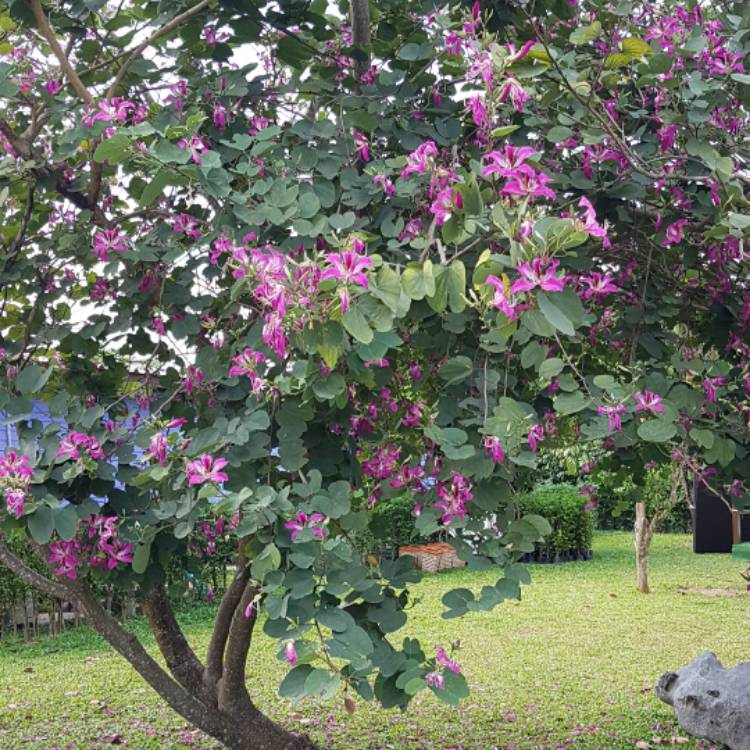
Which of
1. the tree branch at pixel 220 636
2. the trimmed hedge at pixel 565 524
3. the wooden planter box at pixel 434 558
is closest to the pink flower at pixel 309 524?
the tree branch at pixel 220 636

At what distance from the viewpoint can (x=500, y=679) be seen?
6.73 meters

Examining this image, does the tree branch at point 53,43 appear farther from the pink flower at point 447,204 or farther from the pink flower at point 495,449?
the pink flower at point 495,449

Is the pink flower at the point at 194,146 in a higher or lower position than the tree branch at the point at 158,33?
lower

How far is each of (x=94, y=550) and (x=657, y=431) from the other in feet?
5.83

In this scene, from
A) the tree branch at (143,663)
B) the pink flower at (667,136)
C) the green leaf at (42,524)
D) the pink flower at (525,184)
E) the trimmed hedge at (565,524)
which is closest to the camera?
the pink flower at (525,184)

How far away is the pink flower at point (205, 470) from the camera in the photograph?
223 cm

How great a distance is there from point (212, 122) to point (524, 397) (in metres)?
1.31

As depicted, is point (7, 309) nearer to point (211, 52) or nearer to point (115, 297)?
point (115, 297)

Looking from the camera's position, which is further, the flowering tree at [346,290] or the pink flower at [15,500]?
the pink flower at [15,500]

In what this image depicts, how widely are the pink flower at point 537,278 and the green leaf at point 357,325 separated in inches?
10.5

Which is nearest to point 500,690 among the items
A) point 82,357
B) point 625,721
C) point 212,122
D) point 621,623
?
point 625,721

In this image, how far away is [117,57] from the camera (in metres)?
3.23

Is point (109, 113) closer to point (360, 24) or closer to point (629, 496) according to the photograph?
point (360, 24)

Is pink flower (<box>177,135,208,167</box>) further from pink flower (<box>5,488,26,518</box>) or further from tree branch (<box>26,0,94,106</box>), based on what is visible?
pink flower (<box>5,488,26,518</box>)
